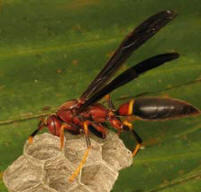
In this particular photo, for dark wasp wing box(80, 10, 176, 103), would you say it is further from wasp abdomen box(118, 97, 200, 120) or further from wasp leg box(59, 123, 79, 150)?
wasp leg box(59, 123, 79, 150)

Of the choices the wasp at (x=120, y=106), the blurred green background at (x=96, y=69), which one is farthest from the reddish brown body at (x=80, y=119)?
the blurred green background at (x=96, y=69)

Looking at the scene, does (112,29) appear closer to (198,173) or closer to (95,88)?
(95,88)

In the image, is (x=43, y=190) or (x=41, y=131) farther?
(x=41, y=131)

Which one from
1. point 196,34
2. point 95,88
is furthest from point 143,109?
point 196,34

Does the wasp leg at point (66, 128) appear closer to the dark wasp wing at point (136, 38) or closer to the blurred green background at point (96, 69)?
the blurred green background at point (96, 69)

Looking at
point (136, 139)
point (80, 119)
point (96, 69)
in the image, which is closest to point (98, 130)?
point (80, 119)

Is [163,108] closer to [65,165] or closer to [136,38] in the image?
[136,38]
